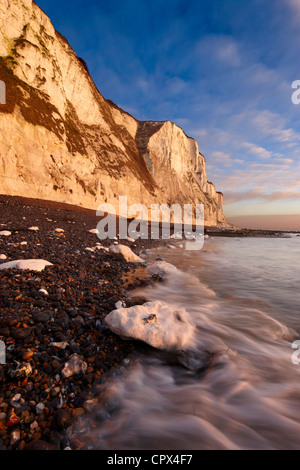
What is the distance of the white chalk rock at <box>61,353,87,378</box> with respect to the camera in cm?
217

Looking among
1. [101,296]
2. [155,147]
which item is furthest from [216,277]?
[155,147]

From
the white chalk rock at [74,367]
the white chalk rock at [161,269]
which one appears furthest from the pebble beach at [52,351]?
the white chalk rock at [161,269]

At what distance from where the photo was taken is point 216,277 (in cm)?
820

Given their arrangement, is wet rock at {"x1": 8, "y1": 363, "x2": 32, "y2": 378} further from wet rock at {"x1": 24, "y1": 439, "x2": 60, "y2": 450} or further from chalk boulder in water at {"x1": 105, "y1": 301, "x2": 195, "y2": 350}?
chalk boulder in water at {"x1": 105, "y1": 301, "x2": 195, "y2": 350}

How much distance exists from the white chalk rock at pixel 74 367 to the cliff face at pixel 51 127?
1868cm

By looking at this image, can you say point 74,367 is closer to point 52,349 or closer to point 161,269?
point 52,349

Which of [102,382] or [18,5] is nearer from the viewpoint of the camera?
[102,382]

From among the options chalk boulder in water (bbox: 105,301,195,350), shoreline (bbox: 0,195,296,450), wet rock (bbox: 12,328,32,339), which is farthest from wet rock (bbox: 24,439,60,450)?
chalk boulder in water (bbox: 105,301,195,350)

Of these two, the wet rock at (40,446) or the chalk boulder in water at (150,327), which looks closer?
the wet rock at (40,446)

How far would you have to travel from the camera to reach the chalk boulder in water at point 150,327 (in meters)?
2.86

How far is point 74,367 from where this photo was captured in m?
2.22

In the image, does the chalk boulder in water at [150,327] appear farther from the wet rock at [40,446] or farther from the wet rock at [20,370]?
the wet rock at [40,446]

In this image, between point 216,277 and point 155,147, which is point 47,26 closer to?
point 155,147
